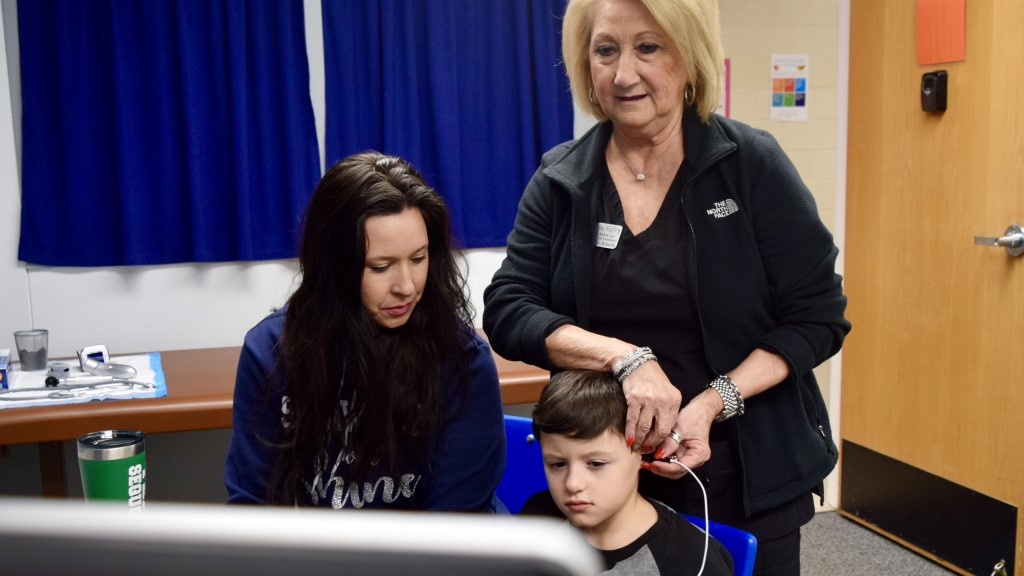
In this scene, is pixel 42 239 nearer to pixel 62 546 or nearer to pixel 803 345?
pixel 803 345

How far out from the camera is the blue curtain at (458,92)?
3.26 m

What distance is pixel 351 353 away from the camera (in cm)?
162

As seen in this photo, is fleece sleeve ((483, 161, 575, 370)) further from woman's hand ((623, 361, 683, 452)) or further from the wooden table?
the wooden table

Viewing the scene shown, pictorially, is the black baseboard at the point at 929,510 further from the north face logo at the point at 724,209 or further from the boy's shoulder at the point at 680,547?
the north face logo at the point at 724,209

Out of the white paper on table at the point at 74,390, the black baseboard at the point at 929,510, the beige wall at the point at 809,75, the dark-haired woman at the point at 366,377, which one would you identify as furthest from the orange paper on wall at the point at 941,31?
the white paper on table at the point at 74,390

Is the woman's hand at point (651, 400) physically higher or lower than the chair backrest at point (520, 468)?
higher

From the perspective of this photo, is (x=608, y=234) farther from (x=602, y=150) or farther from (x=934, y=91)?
(x=934, y=91)

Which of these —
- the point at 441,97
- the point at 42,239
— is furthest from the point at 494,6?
the point at 42,239

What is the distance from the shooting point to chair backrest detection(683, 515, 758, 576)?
1387mm

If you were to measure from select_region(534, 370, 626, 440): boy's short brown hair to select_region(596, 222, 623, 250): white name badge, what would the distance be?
0.21 m

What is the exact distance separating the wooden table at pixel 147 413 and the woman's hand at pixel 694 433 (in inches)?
50.7

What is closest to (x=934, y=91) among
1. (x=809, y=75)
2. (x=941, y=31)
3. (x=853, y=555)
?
(x=941, y=31)

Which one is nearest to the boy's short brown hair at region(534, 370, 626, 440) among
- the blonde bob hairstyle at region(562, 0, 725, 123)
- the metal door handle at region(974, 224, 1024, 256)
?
the blonde bob hairstyle at region(562, 0, 725, 123)

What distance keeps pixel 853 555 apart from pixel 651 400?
2155mm
